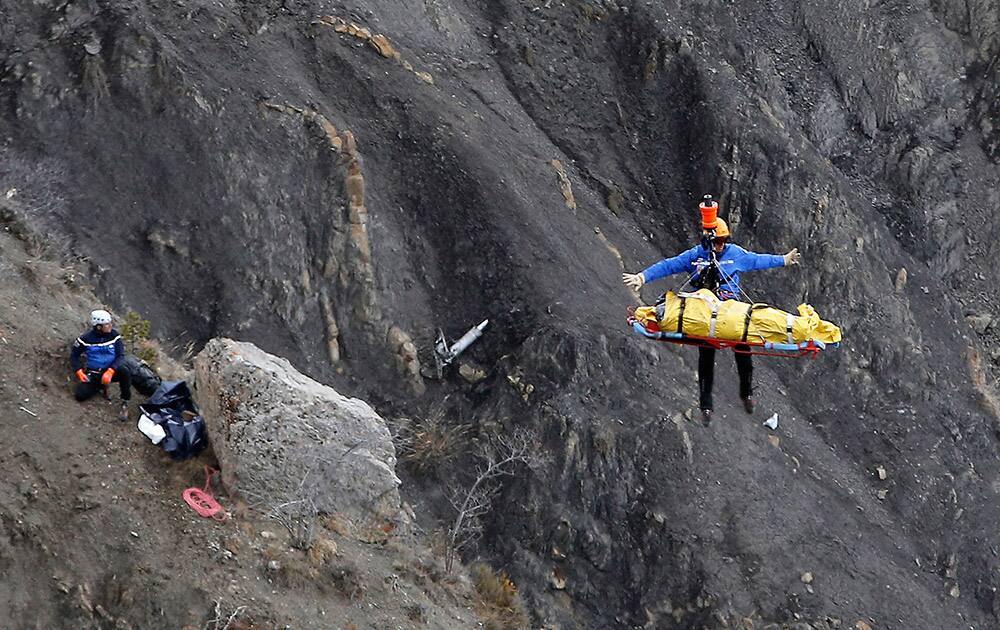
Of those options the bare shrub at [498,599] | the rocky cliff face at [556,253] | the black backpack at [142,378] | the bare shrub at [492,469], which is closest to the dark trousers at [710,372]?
the bare shrub at [498,599]

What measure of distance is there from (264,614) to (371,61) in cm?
1489

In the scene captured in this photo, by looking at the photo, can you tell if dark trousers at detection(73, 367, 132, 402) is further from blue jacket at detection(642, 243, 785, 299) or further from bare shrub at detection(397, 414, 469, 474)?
bare shrub at detection(397, 414, 469, 474)

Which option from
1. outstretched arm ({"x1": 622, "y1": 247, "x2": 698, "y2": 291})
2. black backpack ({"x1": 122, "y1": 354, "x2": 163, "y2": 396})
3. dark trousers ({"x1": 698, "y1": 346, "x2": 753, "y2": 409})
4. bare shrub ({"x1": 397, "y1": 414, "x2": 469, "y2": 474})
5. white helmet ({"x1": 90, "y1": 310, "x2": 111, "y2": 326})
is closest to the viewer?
outstretched arm ({"x1": 622, "y1": 247, "x2": 698, "y2": 291})

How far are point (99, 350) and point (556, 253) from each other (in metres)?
11.9

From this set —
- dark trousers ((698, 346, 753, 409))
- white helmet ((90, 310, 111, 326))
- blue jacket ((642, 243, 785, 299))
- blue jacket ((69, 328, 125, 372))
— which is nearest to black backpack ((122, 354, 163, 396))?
blue jacket ((69, 328, 125, 372))

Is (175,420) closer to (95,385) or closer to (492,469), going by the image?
(95,385)

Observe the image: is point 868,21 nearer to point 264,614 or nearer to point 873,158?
point 873,158

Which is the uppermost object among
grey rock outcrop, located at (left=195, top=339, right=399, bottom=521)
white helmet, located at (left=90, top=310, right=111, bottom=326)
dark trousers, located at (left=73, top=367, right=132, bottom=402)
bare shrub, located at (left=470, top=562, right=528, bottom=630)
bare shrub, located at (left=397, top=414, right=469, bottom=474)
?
white helmet, located at (left=90, top=310, right=111, bottom=326)

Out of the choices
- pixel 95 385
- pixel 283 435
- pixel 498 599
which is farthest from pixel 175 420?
pixel 498 599

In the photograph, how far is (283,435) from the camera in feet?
50.0

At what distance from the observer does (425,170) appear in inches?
971

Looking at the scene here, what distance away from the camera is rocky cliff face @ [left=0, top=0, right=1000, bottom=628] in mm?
22500

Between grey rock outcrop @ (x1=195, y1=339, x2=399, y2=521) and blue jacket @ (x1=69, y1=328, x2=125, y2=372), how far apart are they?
1082 mm

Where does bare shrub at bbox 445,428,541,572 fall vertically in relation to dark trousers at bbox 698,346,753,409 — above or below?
below
